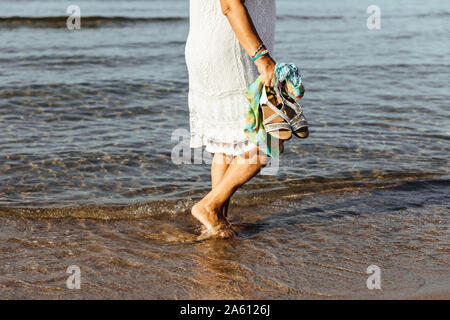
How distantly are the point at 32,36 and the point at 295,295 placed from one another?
10.4 meters

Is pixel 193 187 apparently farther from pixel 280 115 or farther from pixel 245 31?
pixel 245 31

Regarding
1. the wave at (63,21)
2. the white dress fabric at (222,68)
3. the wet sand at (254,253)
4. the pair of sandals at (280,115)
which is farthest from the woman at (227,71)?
the wave at (63,21)

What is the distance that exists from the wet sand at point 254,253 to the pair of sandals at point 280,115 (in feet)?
2.65

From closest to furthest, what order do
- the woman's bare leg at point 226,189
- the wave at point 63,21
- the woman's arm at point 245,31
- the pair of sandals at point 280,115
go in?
the woman's arm at point 245,31, the pair of sandals at point 280,115, the woman's bare leg at point 226,189, the wave at point 63,21

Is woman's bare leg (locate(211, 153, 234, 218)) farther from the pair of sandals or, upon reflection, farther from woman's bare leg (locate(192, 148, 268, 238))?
the pair of sandals

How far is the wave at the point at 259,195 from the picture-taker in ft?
13.8

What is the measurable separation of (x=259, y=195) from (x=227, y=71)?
1.55 m

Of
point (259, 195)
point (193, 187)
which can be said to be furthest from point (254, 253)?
point (193, 187)

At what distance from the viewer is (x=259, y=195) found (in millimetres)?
4598

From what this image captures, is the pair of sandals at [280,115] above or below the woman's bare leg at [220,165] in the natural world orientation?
above

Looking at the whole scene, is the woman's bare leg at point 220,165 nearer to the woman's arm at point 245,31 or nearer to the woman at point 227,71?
the woman at point 227,71

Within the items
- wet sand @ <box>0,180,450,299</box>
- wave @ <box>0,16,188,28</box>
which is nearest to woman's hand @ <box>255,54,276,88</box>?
wet sand @ <box>0,180,450,299</box>

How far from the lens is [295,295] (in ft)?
9.89

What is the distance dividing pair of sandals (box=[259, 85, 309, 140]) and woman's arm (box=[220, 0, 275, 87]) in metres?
0.11
